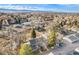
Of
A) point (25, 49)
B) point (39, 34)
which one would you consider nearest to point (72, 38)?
point (39, 34)

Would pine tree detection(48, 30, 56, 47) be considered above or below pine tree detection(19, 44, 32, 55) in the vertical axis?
above

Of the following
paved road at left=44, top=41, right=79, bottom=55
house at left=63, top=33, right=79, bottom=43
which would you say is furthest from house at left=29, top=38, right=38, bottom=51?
house at left=63, top=33, right=79, bottom=43

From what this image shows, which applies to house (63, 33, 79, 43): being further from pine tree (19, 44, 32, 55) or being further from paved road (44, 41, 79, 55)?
pine tree (19, 44, 32, 55)

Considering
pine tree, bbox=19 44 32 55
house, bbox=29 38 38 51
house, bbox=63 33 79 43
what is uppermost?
house, bbox=63 33 79 43

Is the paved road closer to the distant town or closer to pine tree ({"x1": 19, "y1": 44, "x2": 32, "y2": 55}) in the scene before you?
the distant town

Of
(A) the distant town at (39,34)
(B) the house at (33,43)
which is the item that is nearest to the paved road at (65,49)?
(A) the distant town at (39,34)

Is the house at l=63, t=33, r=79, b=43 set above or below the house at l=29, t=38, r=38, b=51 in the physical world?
above

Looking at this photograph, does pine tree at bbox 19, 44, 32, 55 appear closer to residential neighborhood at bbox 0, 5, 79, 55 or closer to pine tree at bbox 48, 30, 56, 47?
residential neighborhood at bbox 0, 5, 79, 55

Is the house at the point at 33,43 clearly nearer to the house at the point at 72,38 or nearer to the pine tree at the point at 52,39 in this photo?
the pine tree at the point at 52,39
